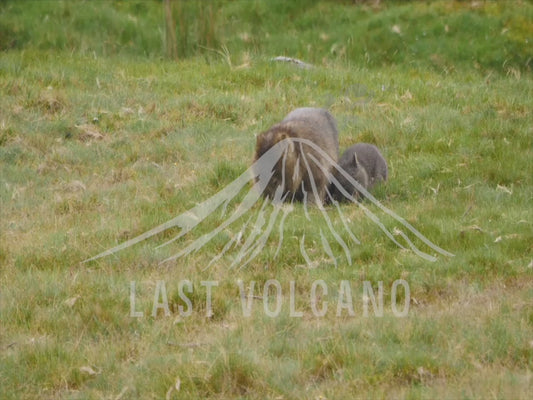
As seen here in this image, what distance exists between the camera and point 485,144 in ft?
34.2

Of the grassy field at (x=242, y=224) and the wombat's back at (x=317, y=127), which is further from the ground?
the wombat's back at (x=317, y=127)

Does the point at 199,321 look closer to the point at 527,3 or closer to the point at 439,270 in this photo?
the point at 439,270

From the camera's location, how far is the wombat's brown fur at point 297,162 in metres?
8.94

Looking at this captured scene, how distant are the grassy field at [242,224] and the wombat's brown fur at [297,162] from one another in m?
0.27

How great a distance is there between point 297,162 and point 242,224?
38.1 inches

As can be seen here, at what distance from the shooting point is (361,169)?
937 centimetres

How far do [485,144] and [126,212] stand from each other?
4.33 meters

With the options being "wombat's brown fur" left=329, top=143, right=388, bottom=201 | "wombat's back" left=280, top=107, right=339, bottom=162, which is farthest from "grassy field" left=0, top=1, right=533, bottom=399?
"wombat's back" left=280, top=107, right=339, bottom=162

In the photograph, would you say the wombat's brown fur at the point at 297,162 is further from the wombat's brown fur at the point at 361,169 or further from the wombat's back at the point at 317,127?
the wombat's brown fur at the point at 361,169

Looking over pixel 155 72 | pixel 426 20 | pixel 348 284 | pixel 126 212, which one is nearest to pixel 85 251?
pixel 126 212

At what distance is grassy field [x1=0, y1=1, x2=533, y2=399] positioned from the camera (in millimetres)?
5605

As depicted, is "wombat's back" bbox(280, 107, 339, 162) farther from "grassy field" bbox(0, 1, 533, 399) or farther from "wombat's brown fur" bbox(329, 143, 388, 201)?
"grassy field" bbox(0, 1, 533, 399)

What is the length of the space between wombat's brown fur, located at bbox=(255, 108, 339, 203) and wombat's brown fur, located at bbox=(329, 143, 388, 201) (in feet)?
0.67

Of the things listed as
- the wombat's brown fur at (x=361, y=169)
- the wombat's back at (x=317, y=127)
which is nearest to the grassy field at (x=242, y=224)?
the wombat's brown fur at (x=361, y=169)
